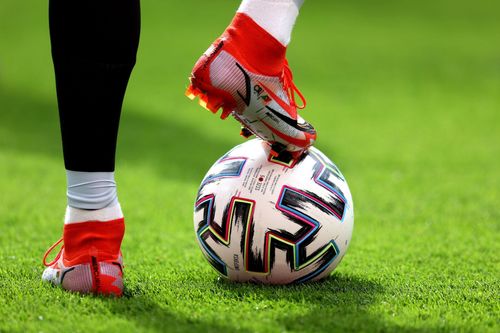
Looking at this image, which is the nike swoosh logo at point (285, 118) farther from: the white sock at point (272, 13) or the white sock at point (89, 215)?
the white sock at point (89, 215)

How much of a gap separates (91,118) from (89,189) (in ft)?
0.78

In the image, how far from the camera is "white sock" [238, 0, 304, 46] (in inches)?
98.3

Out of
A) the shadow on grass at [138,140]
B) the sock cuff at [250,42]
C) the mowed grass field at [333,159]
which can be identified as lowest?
the shadow on grass at [138,140]

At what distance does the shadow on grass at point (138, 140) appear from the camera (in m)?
5.95

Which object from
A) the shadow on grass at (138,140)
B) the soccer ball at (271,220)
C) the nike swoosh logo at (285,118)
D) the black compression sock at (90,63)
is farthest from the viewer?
the shadow on grass at (138,140)

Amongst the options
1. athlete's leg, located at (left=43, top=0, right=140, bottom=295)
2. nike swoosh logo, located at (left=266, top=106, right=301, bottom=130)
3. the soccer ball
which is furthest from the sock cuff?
the soccer ball

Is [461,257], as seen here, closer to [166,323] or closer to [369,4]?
[166,323]

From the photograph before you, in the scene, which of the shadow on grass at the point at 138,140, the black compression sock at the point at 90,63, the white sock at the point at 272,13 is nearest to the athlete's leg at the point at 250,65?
the white sock at the point at 272,13

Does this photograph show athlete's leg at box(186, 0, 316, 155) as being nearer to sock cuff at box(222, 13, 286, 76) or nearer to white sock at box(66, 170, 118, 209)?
sock cuff at box(222, 13, 286, 76)

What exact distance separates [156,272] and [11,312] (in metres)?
0.80

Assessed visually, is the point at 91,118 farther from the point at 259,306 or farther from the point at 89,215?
the point at 259,306

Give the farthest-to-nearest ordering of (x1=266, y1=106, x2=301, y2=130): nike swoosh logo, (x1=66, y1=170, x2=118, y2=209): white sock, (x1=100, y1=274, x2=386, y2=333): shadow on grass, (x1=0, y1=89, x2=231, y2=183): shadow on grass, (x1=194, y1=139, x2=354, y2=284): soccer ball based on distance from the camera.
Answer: (x1=0, y1=89, x2=231, y2=183): shadow on grass → (x1=194, y1=139, x2=354, y2=284): soccer ball → (x1=266, y1=106, x2=301, y2=130): nike swoosh logo → (x1=66, y1=170, x2=118, y2=209): white sock → (x1=100, y1=274, x2=386, y2=333): shadow on grass

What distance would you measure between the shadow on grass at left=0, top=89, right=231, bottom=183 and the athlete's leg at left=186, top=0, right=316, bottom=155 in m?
2.87

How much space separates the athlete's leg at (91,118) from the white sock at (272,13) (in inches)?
14.4
